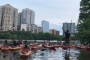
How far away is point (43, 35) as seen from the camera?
445ft

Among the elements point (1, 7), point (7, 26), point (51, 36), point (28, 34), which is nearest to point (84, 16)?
point (28, 34)

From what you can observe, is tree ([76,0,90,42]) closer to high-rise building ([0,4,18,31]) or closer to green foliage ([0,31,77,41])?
green foliage ([0,31,77,41])

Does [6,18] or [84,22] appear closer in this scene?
[84,22]

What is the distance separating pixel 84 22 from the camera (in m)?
24.5

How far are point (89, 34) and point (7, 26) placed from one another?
151 m

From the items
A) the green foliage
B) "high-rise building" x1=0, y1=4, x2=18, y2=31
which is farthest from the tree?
"high-rise building" x1=0, y1=4, x2=18, y2=31

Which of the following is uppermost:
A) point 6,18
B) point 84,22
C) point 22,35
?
point 6,18

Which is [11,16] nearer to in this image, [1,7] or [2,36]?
[1,7]

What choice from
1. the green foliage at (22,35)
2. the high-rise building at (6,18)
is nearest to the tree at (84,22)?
the green foliage at (22,35)

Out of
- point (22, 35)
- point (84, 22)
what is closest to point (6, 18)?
point (22, 35)

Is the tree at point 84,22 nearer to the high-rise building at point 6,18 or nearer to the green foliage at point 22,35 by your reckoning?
the green foliage at point 22,35

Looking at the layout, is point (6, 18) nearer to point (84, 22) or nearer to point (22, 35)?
point (22, 35)

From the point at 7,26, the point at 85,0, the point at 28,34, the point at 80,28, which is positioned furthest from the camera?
the point at 7,26

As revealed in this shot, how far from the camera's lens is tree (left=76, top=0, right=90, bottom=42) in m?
24.0
